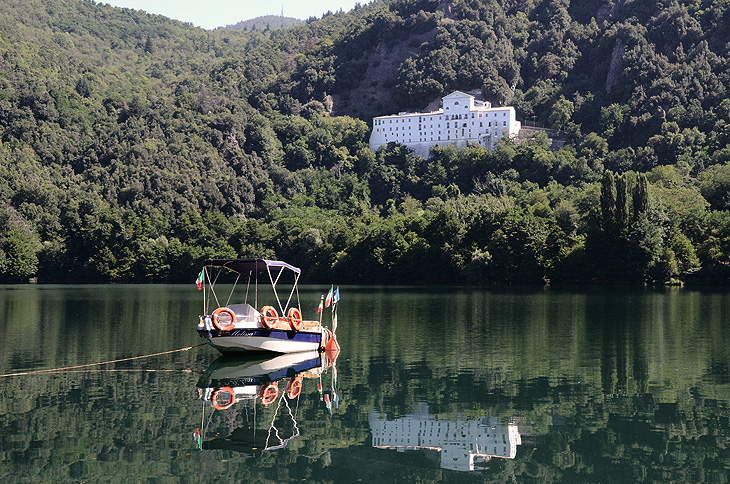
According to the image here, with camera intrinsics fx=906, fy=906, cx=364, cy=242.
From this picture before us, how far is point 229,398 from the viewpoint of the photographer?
94.6 ft

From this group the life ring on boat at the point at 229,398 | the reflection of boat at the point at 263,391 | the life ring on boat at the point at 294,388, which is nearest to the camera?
the reflection of boat at the point at 263,391

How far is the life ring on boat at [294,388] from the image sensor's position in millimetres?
29448

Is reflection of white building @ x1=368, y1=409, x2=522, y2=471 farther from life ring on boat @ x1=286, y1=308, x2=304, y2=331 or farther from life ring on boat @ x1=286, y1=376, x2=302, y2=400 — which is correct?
life ring on boat @ x1=286, y1=308, x2=304, y2=331

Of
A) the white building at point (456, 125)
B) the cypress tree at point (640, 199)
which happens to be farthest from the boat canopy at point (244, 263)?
the white building at point (456, 125)

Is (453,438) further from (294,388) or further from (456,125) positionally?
(456,125)

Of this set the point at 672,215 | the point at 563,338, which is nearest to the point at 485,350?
the point at 563,338

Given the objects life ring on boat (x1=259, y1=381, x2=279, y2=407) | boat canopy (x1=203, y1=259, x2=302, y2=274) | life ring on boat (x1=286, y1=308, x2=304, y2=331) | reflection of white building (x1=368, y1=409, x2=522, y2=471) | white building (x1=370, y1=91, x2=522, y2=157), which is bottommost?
reflection of white building (x1=368, y1=409, x2=522, y2=471)

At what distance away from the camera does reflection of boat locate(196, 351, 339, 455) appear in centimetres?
2305

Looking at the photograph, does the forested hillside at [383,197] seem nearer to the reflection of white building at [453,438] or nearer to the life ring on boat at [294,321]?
the life ring on boat at [294,321]

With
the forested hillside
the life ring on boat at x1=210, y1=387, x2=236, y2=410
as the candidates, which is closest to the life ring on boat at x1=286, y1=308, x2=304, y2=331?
the life ring on boat at x1=210, y1=387, x2=236, y2=410

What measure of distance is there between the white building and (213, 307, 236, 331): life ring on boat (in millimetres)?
150469

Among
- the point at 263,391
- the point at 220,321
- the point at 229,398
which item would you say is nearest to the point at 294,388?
the point at 263,391

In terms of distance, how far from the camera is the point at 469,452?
2181 centimetres

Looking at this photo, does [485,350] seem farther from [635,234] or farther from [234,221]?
[234,221]
